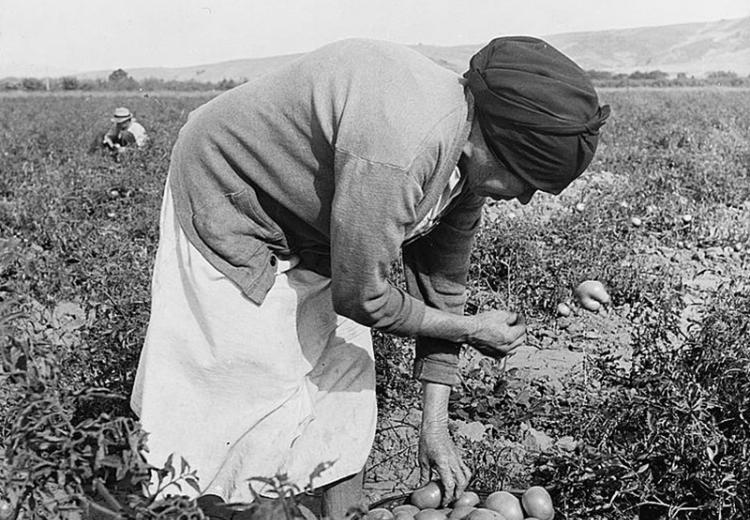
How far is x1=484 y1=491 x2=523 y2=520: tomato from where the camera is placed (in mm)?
2355

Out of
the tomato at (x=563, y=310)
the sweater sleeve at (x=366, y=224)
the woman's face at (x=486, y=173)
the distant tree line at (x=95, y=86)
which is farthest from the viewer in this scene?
the distant tree line at (x=95, y=86)

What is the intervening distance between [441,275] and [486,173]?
52cm

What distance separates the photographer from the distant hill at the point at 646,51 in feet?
212

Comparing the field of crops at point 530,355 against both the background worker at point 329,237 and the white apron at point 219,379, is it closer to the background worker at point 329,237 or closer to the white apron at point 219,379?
the white apron at point 219,379

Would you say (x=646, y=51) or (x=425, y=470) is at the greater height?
(x=425, y=470)

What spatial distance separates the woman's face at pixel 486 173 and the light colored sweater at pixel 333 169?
3 centimetres

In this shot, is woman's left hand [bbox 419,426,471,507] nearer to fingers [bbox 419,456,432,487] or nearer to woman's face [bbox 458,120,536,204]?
fingers [bbox 419,456,432,487]

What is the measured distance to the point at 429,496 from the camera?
2322 millimetres

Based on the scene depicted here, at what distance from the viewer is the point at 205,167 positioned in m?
1.92

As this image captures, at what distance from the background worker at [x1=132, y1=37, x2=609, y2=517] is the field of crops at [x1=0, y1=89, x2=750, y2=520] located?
20 centimetres

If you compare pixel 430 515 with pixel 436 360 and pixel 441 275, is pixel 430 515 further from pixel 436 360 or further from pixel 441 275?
pixel 441 275

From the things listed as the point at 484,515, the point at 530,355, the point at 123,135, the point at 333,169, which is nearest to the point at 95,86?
the point at 123,135

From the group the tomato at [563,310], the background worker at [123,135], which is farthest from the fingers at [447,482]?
the background worker at [123,135]

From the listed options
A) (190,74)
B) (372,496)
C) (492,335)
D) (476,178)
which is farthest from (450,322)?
(190,74)
